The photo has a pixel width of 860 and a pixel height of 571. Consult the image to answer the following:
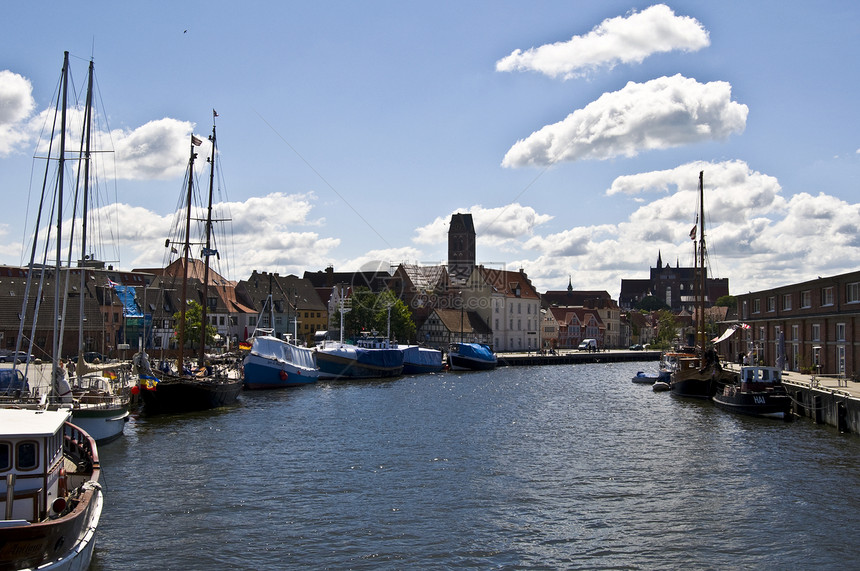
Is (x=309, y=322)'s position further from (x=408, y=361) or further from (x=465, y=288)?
(x=408, y=361)

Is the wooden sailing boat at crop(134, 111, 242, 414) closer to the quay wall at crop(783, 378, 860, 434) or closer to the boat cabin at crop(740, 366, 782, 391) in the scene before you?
the boat cabin at crop(740, 366, 782, 391)

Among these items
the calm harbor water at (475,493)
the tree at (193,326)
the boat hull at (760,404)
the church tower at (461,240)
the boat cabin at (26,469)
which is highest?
the church tower at (461,240)

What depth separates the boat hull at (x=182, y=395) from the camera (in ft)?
147

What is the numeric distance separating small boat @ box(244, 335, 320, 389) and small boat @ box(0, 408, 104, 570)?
1852 inches

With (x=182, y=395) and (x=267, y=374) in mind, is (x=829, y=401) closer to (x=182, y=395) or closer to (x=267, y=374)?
(x=182, y=395)

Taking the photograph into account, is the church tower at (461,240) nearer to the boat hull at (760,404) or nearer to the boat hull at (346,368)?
the boat hull at (346,368)

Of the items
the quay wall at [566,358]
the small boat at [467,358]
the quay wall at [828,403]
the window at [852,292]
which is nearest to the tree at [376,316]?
the quay wall at [566,358]

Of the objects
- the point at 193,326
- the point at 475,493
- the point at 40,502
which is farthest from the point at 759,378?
the point at 193,326

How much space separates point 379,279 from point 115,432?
125 m

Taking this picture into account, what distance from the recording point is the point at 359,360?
80.7 metres

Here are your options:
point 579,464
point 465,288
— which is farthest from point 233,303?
point 579,464

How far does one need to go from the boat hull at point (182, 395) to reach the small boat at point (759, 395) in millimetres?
31766

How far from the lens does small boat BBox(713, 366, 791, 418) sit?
4506 cm

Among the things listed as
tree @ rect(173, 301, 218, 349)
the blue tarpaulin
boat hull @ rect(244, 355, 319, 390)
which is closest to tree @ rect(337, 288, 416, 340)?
tree @ rect(173, 301, 218, 349)
